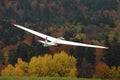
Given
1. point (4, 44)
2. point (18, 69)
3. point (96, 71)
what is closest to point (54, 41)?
point (18, 69)

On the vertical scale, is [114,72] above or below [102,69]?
below

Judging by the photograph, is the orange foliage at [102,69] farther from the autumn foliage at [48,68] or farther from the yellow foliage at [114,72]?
the autumn foliage at [48,68]

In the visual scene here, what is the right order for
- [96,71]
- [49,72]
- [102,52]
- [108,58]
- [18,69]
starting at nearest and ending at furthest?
[49,72]
[18,69]
[96,71]
[108,58]
[102,52]

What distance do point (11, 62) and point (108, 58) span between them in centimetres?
3122

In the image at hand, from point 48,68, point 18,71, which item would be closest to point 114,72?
point 48,68

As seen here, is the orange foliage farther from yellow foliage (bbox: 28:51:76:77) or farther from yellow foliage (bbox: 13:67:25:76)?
yellow foliage (bbox: 13:67:25:76)

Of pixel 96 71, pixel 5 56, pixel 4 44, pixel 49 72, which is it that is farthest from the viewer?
pixel 4 44

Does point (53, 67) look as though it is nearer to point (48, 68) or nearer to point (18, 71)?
point (48, 68)

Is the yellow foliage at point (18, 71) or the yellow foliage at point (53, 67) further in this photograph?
the yellow foliage at point (18, 71)

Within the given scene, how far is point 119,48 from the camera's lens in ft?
422

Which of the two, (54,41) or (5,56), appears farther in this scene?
(5,56)

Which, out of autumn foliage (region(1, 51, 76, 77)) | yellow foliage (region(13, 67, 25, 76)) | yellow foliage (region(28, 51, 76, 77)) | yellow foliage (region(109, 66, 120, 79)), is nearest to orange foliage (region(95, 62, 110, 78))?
yellow foliage (region(109, 66, 120, 79))

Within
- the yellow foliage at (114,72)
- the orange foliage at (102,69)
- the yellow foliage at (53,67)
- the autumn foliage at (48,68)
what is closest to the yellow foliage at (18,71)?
the autumn foliage at (48,68)

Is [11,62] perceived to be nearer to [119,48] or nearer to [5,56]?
[5,56]
